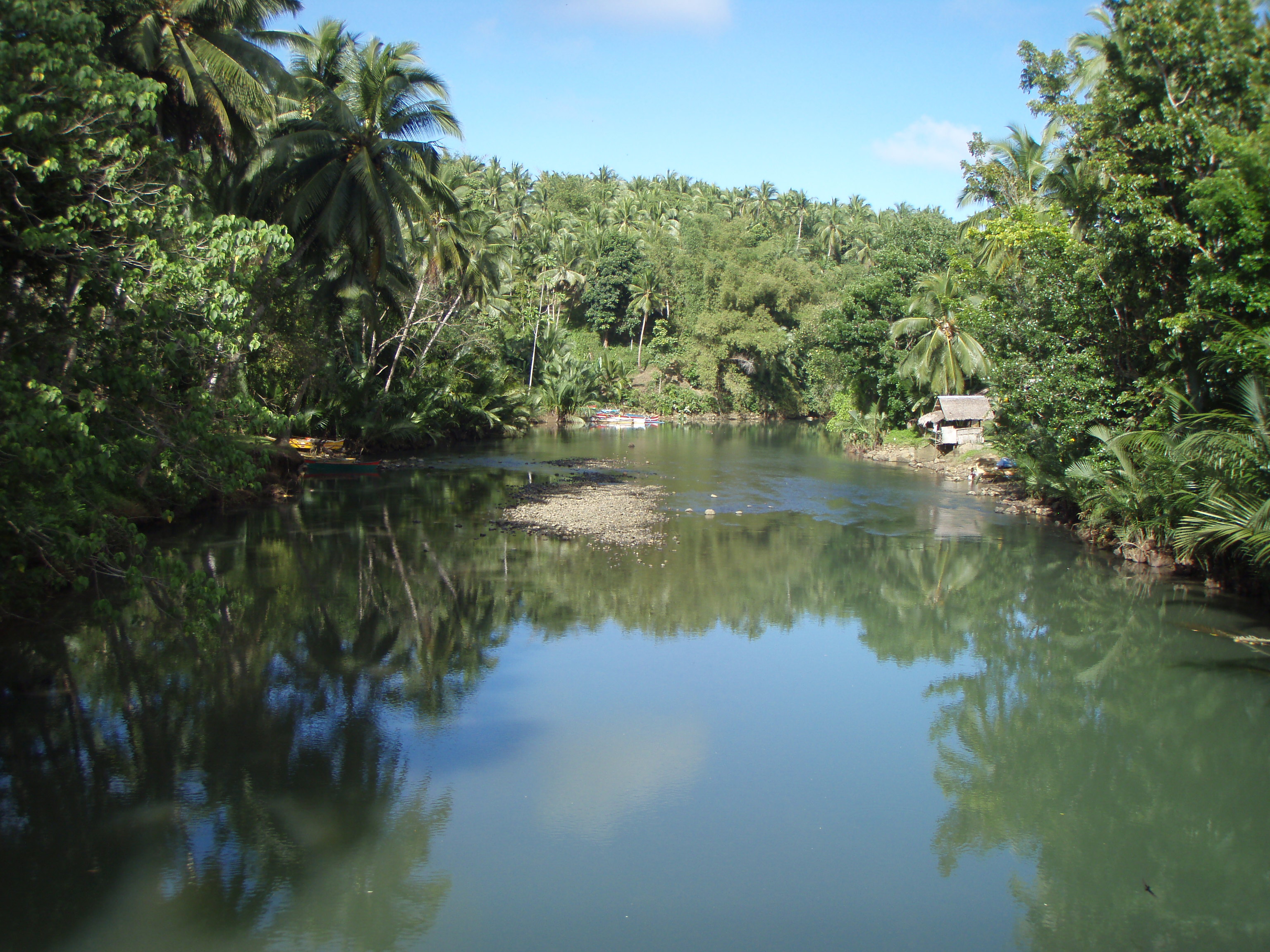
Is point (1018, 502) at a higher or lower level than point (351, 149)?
lower

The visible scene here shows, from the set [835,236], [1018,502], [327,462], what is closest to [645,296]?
[835,236]

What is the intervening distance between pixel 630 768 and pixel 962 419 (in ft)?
91.5

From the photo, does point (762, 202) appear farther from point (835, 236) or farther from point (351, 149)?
point (351, 149)

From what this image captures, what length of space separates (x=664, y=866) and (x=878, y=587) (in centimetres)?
1000

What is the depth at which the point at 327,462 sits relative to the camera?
92.3 feet

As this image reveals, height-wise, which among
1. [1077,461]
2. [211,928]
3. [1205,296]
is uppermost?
[1205,296]

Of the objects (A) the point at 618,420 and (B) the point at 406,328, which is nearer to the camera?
(B) the point at 406,328

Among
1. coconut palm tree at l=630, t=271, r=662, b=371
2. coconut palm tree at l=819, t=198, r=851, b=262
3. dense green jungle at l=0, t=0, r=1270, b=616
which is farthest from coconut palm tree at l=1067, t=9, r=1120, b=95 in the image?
coconut palm tree at l=819, t=198, r=851, b=262

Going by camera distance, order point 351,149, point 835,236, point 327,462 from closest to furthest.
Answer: point 351,149 < point 327,462 < point 835,236

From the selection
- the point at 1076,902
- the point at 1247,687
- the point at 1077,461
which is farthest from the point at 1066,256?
the point at 1076,902

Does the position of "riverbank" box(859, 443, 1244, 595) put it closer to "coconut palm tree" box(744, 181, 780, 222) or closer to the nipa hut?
the nipa hut

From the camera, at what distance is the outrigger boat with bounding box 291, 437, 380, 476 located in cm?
2812

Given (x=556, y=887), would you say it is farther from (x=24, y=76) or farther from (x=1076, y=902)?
(x=24, y=76)

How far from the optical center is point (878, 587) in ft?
53.6
